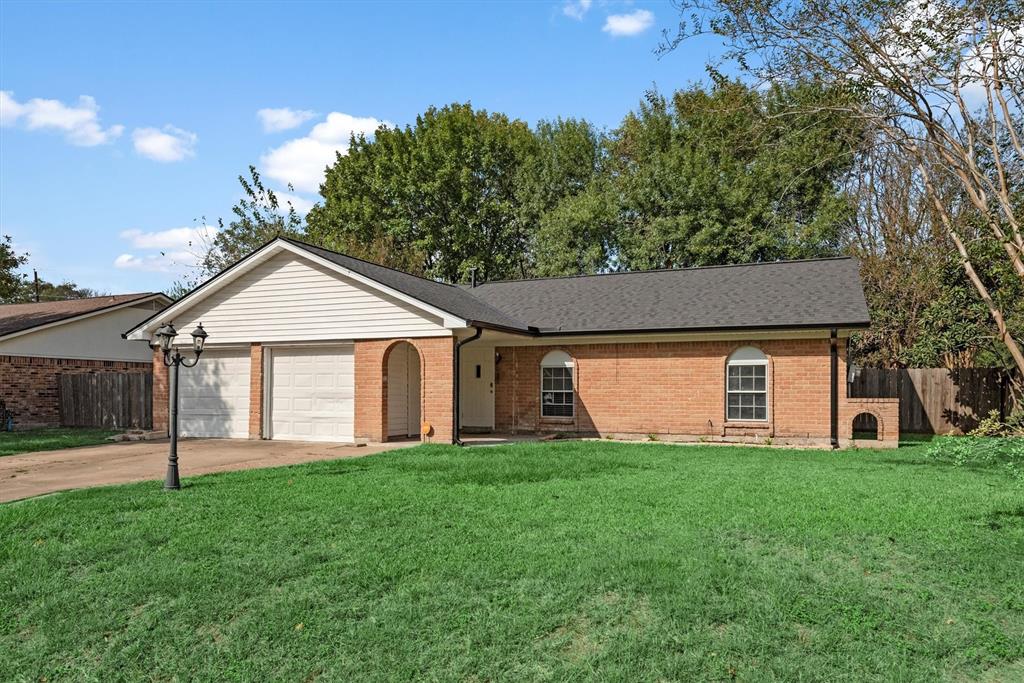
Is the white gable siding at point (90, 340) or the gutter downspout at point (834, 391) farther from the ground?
the white gable siding at point (90, 340)

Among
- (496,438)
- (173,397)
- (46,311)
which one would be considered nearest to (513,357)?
(496,438)

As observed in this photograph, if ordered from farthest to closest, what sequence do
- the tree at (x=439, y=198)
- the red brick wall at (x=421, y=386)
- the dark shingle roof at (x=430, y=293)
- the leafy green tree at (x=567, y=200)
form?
the tree at (x=439, y=198), the leafy green tree at (x=567, y=200), the dark shingle roof at (x=430, y=293), the red brick wall at (x=421, y=386)

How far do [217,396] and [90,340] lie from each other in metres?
10.6

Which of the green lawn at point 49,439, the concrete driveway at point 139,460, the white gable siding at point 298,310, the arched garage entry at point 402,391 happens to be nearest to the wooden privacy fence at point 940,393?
the arched garage entry at point 402,391

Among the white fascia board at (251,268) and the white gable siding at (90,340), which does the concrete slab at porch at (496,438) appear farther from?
the white gable siding at (90,340)

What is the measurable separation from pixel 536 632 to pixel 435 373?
11643 millimetres

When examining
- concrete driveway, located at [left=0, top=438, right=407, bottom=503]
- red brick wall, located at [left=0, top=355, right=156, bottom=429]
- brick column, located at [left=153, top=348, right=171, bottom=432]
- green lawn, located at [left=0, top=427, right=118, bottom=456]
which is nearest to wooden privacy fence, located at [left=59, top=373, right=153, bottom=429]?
red brick wall, located at [left=0, top=355, right=156, bottom=429]

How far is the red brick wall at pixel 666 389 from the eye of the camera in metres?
16.5

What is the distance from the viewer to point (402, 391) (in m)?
18.8

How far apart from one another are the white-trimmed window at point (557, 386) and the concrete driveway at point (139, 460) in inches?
161

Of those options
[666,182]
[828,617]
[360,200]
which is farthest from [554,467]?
[360,200]

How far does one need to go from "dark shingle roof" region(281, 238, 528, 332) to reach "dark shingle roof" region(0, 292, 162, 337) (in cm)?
1294

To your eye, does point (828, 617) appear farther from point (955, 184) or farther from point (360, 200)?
point (360, 200)

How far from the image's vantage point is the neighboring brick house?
23.9 meters
